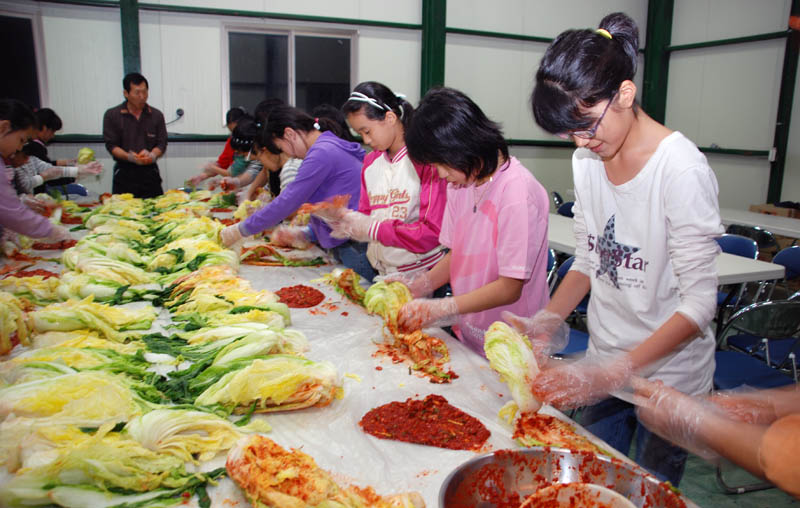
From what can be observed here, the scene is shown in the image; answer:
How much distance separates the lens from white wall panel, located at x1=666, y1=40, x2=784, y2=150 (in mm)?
9695

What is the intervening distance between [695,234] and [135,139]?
23.6 feet

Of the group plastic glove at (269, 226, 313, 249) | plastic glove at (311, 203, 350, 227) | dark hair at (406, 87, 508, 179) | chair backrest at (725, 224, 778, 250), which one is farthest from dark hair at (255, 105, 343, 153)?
chair backrest at (725, 224, 778, 250)

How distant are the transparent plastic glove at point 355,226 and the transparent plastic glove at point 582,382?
1.71m

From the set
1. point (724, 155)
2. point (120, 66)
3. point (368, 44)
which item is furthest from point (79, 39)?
point (724, 155)

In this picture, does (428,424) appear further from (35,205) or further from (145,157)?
(145,157)

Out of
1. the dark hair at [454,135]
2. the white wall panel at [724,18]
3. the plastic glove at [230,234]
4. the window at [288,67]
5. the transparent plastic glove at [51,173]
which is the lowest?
the plastic glove at [230,234]

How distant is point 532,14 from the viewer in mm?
10922

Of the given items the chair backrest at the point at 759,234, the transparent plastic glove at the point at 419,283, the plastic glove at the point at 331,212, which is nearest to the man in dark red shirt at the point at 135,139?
the plastic glove at the point at 331,212

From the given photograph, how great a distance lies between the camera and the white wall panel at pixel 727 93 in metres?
9.70

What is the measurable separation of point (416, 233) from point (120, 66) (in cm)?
765

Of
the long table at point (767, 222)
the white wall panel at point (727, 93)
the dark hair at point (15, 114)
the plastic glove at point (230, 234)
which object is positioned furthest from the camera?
the white wall panel at point (727, 93)

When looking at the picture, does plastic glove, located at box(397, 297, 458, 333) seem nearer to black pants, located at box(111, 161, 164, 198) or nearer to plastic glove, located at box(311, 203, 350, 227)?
plastic glove, located at box(311, 203, 350, 227)

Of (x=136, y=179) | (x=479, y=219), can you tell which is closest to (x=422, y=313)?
(x=479, y=219)

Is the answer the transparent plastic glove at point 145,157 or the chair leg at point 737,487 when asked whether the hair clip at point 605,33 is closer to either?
the chair leg at point 737,487
